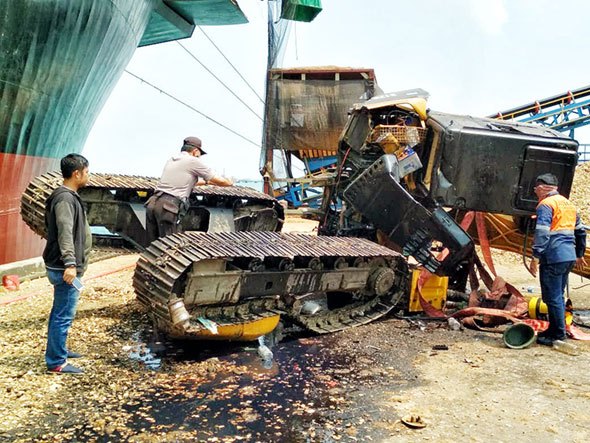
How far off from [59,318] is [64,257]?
451mm

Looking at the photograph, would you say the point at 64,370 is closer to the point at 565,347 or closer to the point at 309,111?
the point at 565,347

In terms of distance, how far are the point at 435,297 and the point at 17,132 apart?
20.8 ft

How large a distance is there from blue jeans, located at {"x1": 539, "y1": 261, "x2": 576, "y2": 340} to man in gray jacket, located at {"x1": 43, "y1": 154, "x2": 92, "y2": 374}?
3992mm

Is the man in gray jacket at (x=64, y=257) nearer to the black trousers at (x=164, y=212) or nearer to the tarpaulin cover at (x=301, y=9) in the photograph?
the black trousers at (x=164, y=212)

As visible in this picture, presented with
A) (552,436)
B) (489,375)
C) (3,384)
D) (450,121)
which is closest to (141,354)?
(3,384)

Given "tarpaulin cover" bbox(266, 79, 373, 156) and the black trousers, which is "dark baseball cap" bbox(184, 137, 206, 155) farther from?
"tarpaulin cover" bbox(266, 79, 373, 156)

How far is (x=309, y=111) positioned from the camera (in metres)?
21.8

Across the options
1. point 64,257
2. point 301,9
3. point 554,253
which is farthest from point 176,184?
point 301,9

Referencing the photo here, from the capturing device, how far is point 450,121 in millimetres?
6281

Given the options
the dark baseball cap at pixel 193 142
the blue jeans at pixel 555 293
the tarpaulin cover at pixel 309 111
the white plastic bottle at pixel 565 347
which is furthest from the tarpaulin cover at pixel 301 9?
the white plastic bottle at pixel 565 347

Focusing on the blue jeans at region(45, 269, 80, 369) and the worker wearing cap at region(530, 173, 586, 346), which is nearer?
the blue jeans at region(45, 269, 80, 369)

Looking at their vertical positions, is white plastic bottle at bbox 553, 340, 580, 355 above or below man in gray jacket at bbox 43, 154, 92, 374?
below

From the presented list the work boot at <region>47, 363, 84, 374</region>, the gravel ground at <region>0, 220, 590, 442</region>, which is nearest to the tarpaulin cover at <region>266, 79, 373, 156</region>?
the gravel ground at <region>0, 220, 590, 442</region>

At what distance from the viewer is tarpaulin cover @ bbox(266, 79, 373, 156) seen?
21.8 metres
